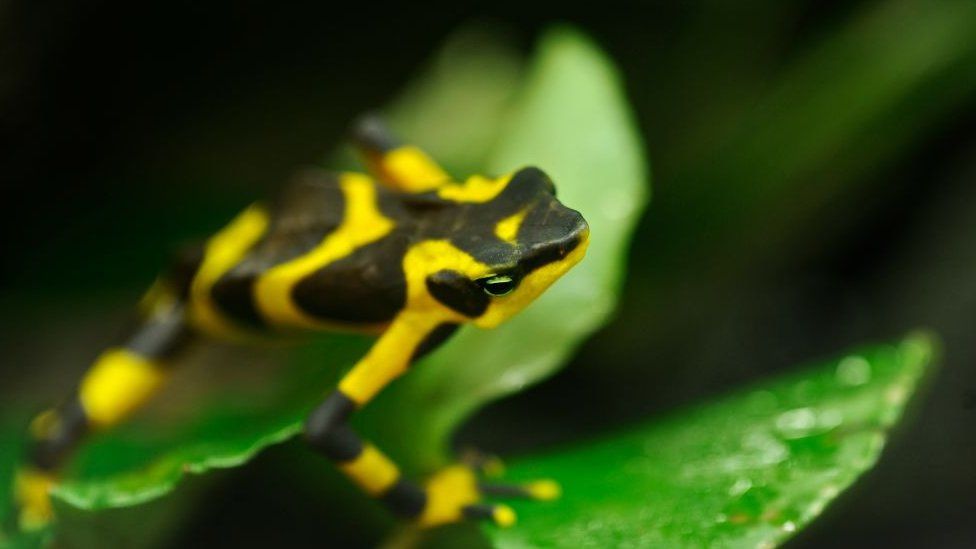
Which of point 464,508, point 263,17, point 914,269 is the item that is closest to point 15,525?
point 464,508

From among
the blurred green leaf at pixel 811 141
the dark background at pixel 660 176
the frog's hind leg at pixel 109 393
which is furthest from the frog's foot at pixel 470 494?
the blurred green leaf at pixel 811 141

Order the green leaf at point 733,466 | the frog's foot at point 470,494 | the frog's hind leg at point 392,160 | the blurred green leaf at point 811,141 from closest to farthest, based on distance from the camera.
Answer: the green leaf at point 733,466 < the frog's foot at point 470,494 < the frog's hind leg at point 392,160 < the blurred green leaf at point 811,141

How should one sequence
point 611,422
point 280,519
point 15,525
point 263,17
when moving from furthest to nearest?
1. point 263,17
2. point 611,422
3. point 280,519
4. point 15,525

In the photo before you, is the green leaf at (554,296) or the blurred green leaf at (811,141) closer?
the green leaf at (554,296)

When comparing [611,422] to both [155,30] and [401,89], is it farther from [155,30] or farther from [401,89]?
[155,30]

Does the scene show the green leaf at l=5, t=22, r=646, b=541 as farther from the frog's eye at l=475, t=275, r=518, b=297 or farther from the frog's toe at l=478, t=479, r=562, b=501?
the frog's eye at l=475, t=275, r=518, b=297

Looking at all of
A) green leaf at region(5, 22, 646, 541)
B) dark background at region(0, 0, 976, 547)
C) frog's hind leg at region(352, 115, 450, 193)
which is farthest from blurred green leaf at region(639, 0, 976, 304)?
frog's hind leg at region(352, 115, 450, 193)

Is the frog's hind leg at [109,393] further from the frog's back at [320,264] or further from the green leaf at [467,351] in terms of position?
the frog's back at [320,264]
